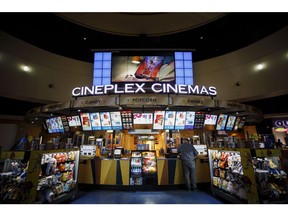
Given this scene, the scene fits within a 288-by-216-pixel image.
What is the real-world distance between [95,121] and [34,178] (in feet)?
10.5

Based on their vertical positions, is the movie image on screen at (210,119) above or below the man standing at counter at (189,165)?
above

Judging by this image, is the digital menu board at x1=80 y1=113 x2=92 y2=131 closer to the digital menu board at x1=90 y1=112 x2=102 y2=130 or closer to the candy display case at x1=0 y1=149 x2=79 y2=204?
the digital menu board at x1=90 y1=112 x2=102 y2=130

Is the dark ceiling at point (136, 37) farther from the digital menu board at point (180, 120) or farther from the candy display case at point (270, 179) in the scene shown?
the candy display case at point (270, 179)

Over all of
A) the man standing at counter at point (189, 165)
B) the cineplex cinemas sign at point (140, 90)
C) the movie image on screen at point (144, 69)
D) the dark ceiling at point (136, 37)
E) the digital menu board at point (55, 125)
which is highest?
the dark ceiling at point (136, 37)

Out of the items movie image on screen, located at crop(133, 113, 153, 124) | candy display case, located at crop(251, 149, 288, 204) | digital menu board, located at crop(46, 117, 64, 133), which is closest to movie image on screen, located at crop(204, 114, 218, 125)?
movie image on screen, located at crop(133, 113, 153, 124)

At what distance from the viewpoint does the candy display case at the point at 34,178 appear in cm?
299

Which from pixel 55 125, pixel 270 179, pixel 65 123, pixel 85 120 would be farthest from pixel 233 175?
pixel 55 125

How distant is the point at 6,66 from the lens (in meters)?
6.97

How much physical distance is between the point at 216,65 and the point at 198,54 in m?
1.60

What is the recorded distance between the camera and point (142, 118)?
603 centimetres

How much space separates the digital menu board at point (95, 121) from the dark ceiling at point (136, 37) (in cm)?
523

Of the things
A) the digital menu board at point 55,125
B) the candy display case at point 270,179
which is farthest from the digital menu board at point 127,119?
the candy display case at point 270,179

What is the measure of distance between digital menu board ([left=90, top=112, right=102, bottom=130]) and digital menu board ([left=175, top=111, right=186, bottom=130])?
3.26 m

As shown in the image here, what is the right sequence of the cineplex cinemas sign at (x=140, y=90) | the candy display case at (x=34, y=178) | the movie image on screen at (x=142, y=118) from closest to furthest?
1. the candy display case at (x=34, y=178)
2. the cineplex cinemas sign at (x=140, y=90)
3. the movie image on screen at (x=142, y=118)
